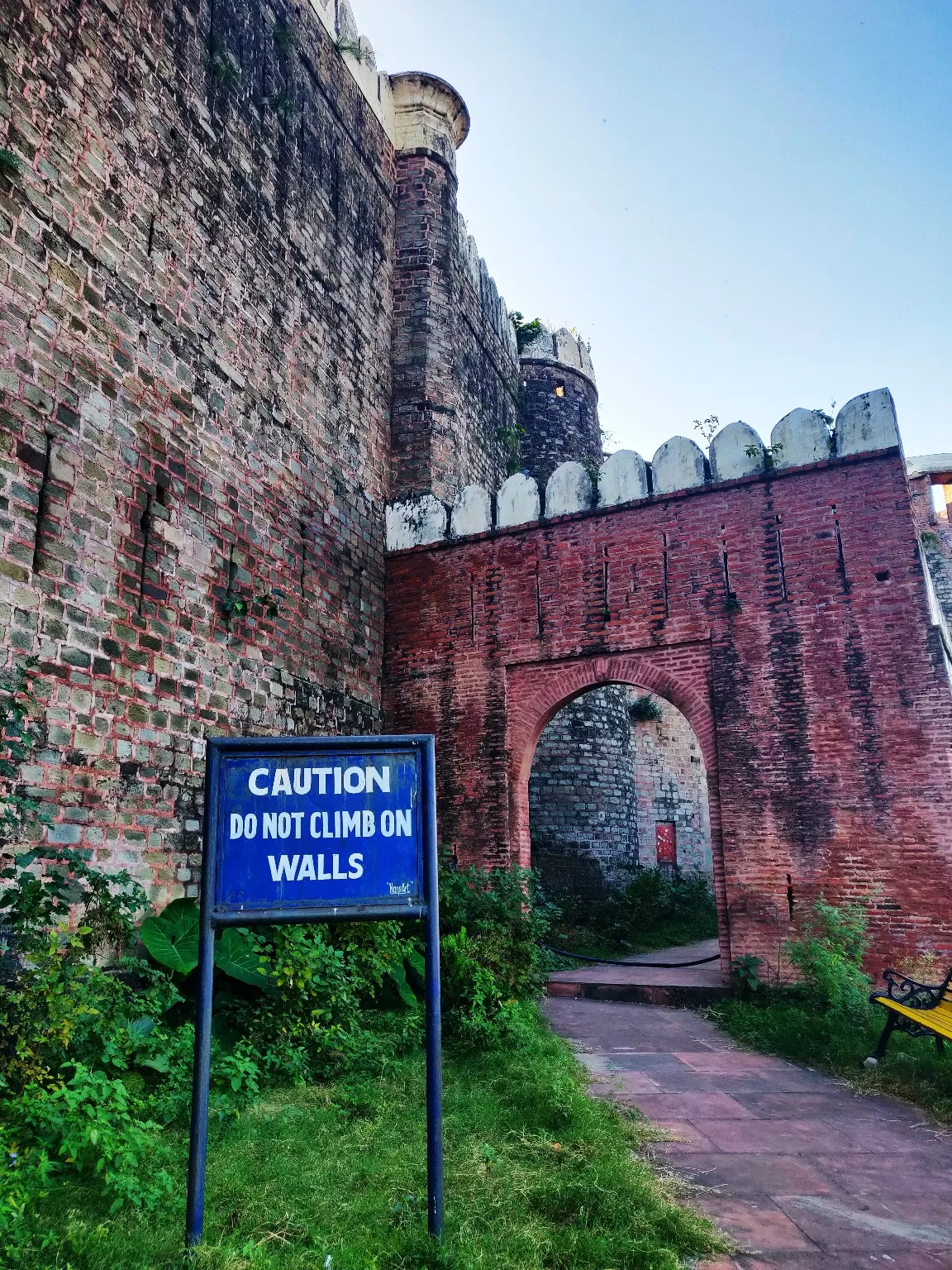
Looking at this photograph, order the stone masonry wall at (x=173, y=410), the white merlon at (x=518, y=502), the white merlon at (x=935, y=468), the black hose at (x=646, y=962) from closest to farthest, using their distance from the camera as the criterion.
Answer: the stone masonry wall at (x=173, y=410) < the black hose at (x=646, y=962) < the white merlon at (x=518, y=502) < the white merlon at (x=935, y=468)

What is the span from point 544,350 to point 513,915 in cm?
1189

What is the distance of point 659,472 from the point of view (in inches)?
340

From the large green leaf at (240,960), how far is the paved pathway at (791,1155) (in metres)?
2.10

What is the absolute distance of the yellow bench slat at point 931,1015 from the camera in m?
4.30

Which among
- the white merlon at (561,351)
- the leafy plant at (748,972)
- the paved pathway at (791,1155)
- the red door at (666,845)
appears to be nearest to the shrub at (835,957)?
the leafy plant at (748,972)

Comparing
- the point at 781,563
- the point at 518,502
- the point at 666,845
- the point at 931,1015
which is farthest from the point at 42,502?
the point at 666,845

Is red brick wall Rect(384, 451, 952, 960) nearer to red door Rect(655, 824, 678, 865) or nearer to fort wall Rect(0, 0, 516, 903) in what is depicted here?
fort wall Rect(0, 0, 516, 903)

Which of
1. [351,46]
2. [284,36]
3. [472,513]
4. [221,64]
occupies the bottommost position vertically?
[472,513]

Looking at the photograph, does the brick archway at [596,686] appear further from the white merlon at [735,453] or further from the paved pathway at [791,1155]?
the paved pathway at [791,1155]

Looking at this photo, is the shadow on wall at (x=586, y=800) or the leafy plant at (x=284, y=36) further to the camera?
the shadow on wall at (x=586, y=800)

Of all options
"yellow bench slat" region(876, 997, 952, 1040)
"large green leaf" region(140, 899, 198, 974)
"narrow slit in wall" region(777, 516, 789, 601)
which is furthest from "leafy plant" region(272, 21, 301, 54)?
"yellow bench slat" region(876, 997, 952, 1040)

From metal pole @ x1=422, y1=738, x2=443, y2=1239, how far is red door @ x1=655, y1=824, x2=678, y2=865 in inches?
535

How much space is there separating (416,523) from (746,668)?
424 centimetres

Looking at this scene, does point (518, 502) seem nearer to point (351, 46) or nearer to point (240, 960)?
point (240, 960)
